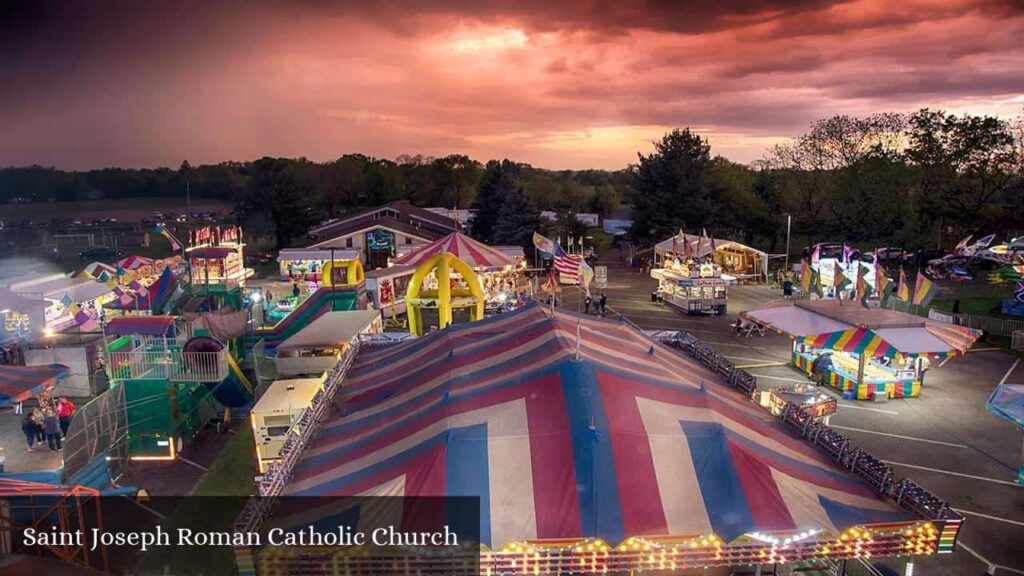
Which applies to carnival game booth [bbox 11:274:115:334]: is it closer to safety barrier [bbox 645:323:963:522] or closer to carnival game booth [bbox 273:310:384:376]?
carnival game booth [bbox 273:310:384:376]

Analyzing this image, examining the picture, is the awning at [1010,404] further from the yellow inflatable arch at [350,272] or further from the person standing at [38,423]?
the yellow inflatable arch at [350,272]

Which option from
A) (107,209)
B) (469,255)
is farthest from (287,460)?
(107,209)

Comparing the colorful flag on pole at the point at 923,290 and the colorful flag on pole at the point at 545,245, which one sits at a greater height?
the colorful flag on pole at the point at 545,245

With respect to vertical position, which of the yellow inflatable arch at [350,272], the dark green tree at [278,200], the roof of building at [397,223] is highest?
the dark green tree at [278,200]

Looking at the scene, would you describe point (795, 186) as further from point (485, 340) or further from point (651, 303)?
point (485, 340)

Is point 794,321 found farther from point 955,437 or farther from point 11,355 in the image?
point 11,355

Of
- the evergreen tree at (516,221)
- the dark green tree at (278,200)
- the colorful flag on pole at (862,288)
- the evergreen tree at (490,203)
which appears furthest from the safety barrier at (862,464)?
the dark green tree at (278,200)

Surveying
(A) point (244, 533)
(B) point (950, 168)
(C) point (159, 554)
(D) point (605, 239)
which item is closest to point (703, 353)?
(A) point (244, 533)
